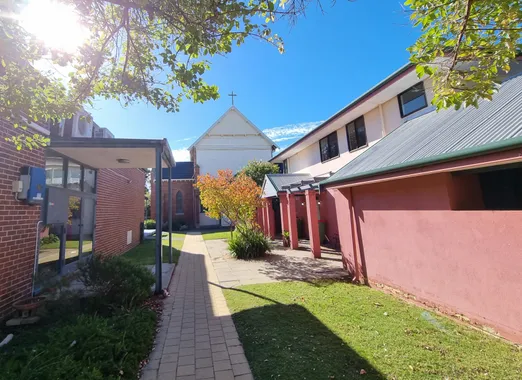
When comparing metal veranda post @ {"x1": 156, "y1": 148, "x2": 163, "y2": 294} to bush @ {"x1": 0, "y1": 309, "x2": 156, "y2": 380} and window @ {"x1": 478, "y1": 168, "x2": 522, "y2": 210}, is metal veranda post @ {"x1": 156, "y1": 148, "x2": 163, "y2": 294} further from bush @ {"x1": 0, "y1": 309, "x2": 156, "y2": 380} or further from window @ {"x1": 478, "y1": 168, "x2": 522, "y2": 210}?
window @ {"x1": 478, "y1": 168, "x2": 522, "y2": 210}

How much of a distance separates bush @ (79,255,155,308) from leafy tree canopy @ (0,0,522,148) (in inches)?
95.2

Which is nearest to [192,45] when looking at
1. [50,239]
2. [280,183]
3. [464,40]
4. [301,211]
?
[464,40]

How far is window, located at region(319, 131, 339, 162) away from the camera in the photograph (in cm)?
1239

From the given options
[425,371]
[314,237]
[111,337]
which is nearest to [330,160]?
[314,237]

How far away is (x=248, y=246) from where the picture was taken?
32.7ft

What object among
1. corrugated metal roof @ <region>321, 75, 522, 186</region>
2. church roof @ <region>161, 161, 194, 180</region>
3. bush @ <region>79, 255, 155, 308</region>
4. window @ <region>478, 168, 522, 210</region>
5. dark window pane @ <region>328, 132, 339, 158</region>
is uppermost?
church roof @ <region>161, 161, 194, 180</region>

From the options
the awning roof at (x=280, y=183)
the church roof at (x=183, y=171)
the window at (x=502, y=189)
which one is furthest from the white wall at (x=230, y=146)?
the window at (x=502, y=189)

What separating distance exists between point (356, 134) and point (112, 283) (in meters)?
10.2

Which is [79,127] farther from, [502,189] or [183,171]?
[183,171]

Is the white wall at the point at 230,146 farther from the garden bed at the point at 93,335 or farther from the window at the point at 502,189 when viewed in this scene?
the window at the point at 502,189

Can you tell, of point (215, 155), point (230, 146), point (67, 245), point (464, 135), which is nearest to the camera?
point (464, 135)

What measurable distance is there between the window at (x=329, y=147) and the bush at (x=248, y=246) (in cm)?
562

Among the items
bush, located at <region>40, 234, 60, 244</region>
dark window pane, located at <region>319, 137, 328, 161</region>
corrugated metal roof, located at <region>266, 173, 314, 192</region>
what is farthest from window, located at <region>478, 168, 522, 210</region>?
dark window pane, located at <region>319, 137, 328, 161</region>

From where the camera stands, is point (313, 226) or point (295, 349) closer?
point (295, 349)
